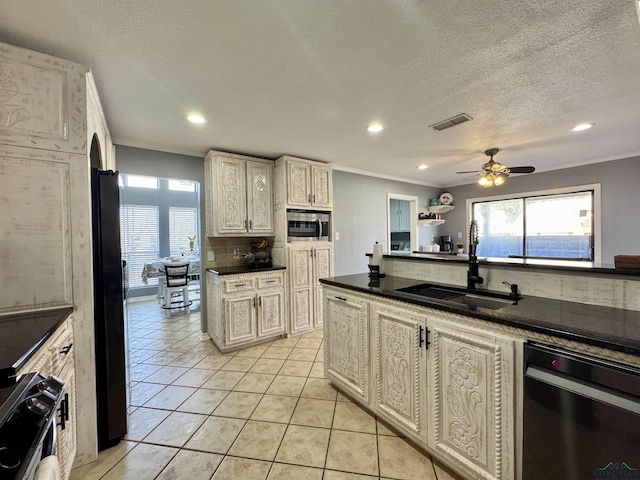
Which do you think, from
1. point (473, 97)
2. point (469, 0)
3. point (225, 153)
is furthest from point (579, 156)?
point (225, 153)

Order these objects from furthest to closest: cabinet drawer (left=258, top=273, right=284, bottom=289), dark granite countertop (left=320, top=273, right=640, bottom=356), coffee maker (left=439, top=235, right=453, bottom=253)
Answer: coffee maker (left=439, top=235, right=453, bottom=253), cabinet drawer (left=258, top=273, right=284, bottom=289), dark granite countertop (left=320, top=273, right=640, bottom=356)

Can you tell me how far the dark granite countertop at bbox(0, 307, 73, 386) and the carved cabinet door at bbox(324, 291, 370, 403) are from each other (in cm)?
172

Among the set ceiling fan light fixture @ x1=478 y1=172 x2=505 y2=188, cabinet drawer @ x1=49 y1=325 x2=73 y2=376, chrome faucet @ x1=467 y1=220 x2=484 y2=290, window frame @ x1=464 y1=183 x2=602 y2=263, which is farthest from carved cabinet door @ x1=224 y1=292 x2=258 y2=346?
window frame @ x1=464 y1=183 x2=602 y2=263

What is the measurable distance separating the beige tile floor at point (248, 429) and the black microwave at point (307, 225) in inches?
62.8

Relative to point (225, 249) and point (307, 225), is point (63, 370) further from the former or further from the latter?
point (307, 225)

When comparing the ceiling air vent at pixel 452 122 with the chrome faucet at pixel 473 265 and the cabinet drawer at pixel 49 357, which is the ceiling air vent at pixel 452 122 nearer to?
the chrome faucet at pixel 473 265

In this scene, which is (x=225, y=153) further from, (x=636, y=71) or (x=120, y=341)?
(x=636, y=71)

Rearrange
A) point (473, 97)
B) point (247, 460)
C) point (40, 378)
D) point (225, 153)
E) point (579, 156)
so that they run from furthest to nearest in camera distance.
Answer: point (579, 156) → point (225, 153) → point (473, 97) → point (247, 460) → point (40, 378)

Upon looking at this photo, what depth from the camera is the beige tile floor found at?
5.12 feet

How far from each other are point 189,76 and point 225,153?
5.14 feet

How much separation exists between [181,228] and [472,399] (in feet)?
22.4

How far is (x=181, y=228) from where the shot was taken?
6.58m

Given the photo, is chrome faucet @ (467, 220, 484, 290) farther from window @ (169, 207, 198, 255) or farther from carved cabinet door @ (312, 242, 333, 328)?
window @ (169, 207, 198, 255)

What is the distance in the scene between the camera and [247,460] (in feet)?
5.37
